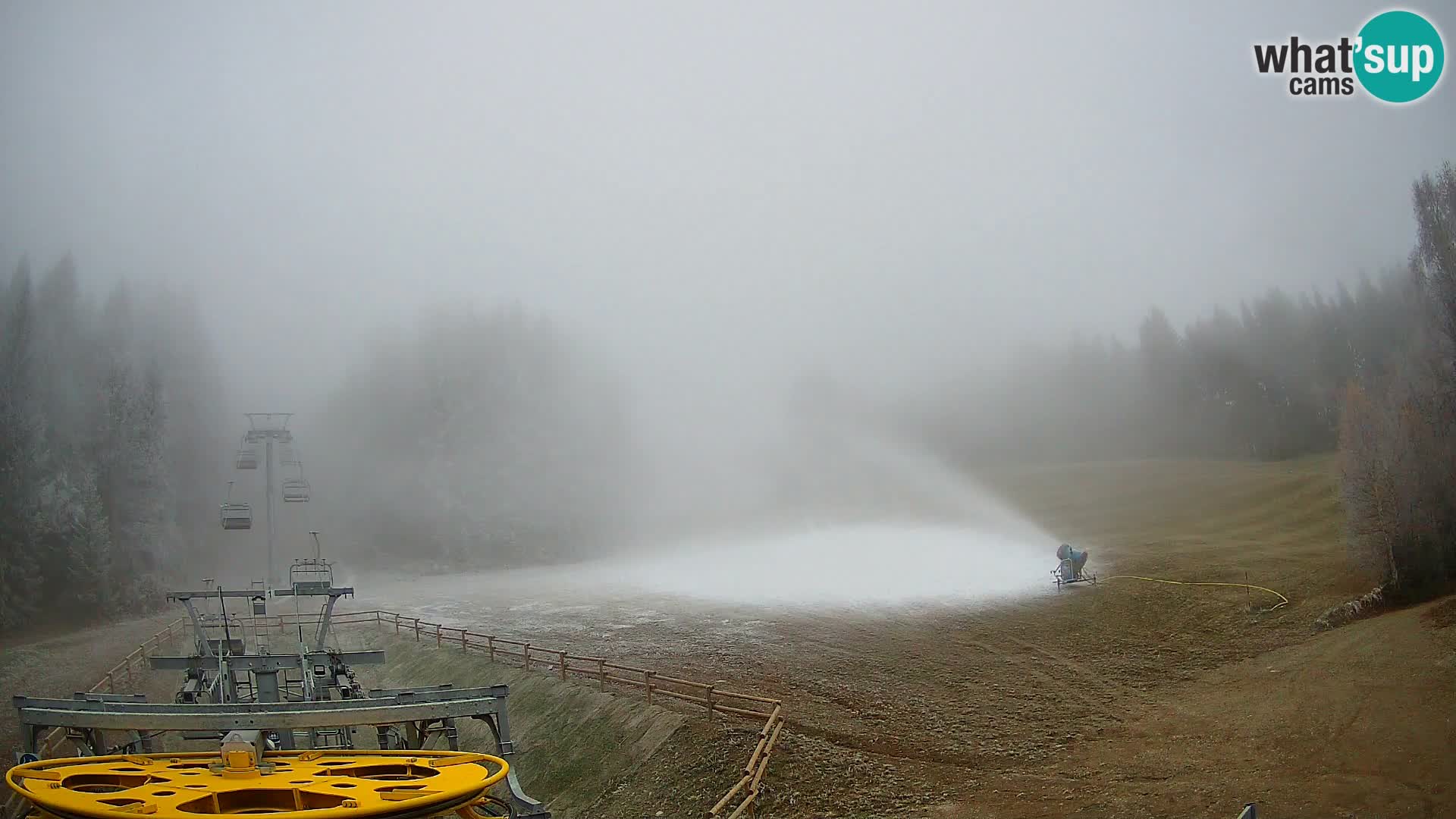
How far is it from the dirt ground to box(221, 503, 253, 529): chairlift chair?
256 inches

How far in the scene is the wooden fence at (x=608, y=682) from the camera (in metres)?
14.0

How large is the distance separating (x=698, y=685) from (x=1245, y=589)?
69.6 ft

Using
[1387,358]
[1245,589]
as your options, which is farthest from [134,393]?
[1387,358]

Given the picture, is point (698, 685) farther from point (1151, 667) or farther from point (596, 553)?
point (596, 553)

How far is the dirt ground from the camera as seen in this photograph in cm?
1345

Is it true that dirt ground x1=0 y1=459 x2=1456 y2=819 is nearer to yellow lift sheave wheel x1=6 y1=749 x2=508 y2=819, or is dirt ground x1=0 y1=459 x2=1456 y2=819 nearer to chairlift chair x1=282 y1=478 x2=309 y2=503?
yellow lift sheave wheel x1=6 y1=749 x2=508 y2=819

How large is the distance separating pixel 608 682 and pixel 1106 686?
41.5 feet

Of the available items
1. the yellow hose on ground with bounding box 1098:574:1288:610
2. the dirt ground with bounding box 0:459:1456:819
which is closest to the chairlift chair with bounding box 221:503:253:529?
the dirt ground with bounding box 0:459:1456:819

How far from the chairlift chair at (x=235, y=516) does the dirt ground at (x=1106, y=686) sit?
6.51 metres

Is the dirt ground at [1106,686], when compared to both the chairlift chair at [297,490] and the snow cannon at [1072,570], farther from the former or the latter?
the chairlift chair at [297,490]

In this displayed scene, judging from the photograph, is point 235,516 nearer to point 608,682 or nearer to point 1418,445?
point 608,682

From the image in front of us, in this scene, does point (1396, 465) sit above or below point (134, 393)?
below

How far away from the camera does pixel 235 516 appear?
3206 centimetres

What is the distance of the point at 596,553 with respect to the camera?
7869 centimetres
